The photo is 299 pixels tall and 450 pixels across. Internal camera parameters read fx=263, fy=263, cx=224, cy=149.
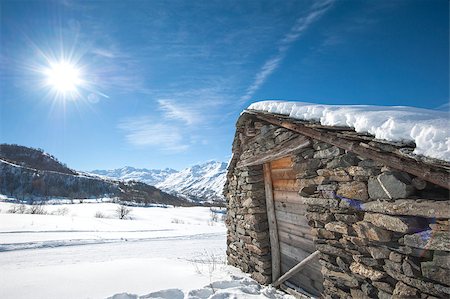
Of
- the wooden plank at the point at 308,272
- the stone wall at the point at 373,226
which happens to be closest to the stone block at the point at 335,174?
the stone wall at the point at 373,226

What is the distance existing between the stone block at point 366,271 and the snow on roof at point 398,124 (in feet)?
5.35

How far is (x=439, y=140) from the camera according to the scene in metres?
2.17

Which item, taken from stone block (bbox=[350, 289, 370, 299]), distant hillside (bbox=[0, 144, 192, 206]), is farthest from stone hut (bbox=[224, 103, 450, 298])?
distant hillside (bbox=[0, 144, 192, 206])

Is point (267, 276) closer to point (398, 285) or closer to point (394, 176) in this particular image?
point (398, 285)

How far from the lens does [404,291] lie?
2.66m

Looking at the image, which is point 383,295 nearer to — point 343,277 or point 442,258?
point 343,277

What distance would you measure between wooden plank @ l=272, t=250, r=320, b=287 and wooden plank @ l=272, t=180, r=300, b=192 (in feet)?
3.91

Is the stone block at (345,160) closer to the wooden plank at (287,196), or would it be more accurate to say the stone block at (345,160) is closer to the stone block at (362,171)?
the stone block at (362,171)

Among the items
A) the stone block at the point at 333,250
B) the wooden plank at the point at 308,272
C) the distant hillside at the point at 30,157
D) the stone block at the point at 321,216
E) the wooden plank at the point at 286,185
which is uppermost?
the distant hillside at the point at 30,157

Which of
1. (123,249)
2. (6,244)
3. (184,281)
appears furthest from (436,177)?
(6,244)

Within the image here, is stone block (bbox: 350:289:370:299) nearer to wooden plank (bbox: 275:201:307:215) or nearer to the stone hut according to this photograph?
the stone hut

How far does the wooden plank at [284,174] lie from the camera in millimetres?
5183

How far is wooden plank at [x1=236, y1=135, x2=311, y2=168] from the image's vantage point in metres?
4.32

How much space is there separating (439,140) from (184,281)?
15.6 ft
